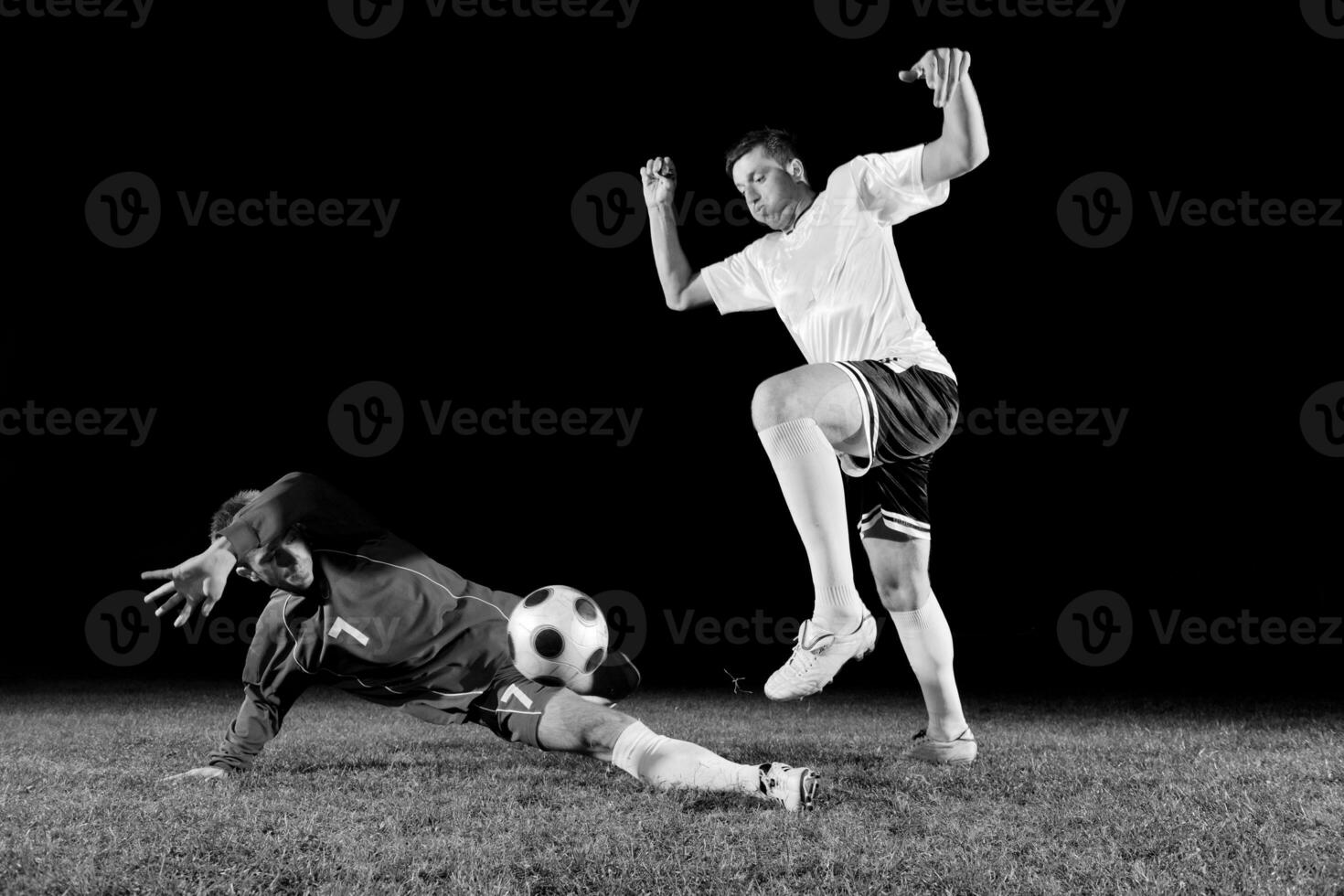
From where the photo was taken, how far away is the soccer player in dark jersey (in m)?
4.04

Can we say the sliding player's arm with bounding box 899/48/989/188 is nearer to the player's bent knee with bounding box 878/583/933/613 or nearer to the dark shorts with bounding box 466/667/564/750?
the player's bent knee with bounding box 878/583/933/613

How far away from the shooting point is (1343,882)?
272 centimetres

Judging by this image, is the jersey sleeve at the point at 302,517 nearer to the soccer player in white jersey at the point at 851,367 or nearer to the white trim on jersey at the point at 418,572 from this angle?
the white trim on jersey at the point at 418,572

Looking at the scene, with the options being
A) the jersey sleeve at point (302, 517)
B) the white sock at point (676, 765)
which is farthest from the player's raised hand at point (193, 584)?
the white sock at point (676, 765)

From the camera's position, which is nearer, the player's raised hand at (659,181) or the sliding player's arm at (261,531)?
the sliding player's arm at (261,531)

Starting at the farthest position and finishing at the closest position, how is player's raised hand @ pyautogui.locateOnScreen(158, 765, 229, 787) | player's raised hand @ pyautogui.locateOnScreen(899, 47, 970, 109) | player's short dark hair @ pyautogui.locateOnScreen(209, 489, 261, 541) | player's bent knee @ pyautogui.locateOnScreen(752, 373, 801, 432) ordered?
1. player's short dark hair @ pyautogui.locateOnScreen(209, 489, 261, 541)
2. player's raised hand @ pyautogui.locateOnScreen(158, 765, 229, 787)
3. player's bent knee @ pyautogui.locateOnScreen(752, 373, 801, 432)
4. player's raised hand @ pyautogui.locateOnScreen(899, 47, 970, 109)

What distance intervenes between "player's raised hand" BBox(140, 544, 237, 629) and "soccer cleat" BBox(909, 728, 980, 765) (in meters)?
2.86

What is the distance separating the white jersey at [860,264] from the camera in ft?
13.0

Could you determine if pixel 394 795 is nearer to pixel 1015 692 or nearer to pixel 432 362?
pixel 1015 692

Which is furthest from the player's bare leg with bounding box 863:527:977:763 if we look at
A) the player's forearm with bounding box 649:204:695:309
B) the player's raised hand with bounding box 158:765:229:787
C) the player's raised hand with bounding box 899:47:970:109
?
the player's raised hand with bounding box 158:765:229:787

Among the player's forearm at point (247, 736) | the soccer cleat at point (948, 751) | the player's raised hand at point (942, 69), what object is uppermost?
the player's raised hand at point (942, 69)

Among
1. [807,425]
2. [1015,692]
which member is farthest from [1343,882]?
[1015,692]

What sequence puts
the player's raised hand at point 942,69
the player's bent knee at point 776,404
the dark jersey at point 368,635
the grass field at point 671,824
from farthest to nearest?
the dark jersey at point 368,635 → the player's bent knee at point 776,404 → the player's raised hand at point 942,69 → the grass field at point 671,824

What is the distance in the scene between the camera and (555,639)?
13.0 ft
